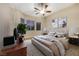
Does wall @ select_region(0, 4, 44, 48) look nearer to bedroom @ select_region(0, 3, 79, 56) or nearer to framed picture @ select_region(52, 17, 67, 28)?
bedroom @ select_region(0, 3, 79, 56)

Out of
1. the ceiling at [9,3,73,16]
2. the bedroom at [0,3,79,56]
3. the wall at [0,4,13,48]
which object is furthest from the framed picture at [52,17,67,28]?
the wall at [0,4,13,48]

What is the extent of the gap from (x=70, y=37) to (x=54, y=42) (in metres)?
0.40

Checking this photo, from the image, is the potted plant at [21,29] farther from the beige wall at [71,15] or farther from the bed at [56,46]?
the beige wall at [71,15]

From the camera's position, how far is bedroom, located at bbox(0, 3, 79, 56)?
75.9 inches

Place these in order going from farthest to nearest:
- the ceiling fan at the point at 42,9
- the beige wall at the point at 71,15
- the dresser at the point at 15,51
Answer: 1. the ceiling fan at the point at 42,9
2. the beige wall at the point at 71,15
3. the dresser at the point at 15,51

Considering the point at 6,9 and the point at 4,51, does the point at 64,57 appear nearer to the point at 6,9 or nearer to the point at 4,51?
the point at 4,51

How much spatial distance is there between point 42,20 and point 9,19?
2.63 ft

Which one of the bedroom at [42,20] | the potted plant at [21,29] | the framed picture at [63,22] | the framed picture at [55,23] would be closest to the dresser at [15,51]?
the bedroom at [42,20]

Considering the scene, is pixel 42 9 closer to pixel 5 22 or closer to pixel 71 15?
pixel 71 15

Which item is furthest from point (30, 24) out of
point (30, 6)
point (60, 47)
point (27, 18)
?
point (60, 47)

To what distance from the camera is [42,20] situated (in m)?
2.12

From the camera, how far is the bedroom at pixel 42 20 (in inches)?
75.9

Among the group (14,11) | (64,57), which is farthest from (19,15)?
(64,57)

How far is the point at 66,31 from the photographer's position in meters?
1.99
